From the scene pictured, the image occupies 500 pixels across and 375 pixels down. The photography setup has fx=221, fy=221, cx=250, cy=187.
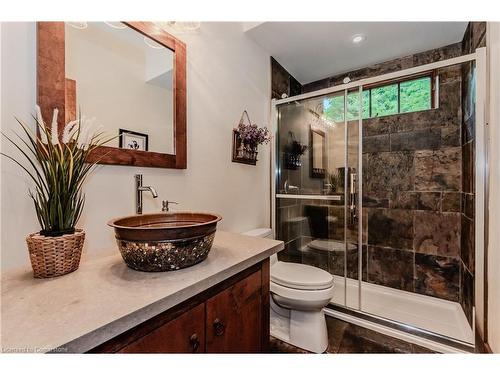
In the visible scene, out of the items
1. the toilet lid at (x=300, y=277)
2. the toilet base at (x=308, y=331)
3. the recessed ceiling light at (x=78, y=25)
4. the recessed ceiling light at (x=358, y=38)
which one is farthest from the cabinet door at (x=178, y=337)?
the recessed ceiling light at (x=358, y=38)

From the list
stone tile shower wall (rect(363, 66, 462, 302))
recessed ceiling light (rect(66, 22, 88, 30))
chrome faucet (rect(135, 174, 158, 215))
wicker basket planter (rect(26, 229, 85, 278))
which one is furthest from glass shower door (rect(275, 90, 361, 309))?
wicker basket planter (rect(26, 229, 85, 278))

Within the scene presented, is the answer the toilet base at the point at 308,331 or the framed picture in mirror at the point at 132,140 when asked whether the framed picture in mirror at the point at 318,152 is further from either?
the framed picture in mirror at the point at 132,140

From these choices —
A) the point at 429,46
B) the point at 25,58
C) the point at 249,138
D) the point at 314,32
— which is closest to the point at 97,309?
the point at 25,58

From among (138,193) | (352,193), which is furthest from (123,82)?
(352,193)

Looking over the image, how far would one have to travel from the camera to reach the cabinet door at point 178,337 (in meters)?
0.53

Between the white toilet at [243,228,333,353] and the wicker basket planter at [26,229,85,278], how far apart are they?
4.00 feet

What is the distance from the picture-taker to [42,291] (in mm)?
572

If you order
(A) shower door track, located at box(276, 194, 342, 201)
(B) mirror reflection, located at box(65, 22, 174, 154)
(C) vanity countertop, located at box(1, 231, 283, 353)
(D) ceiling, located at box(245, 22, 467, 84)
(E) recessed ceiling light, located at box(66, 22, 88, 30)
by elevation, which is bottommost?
(C) vanity countertop, located at box(1, 231, 283, 353)

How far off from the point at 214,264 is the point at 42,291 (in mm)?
457

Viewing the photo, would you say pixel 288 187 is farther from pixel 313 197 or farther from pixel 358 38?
pixel 358 38

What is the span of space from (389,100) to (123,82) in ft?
7.83

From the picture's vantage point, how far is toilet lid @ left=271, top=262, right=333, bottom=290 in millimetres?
1430

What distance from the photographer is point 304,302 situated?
142 centimetres

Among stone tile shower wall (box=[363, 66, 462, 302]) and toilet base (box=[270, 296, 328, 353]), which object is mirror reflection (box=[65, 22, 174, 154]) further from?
stone tile shower wall (box=[363, 66, 462, 302])
